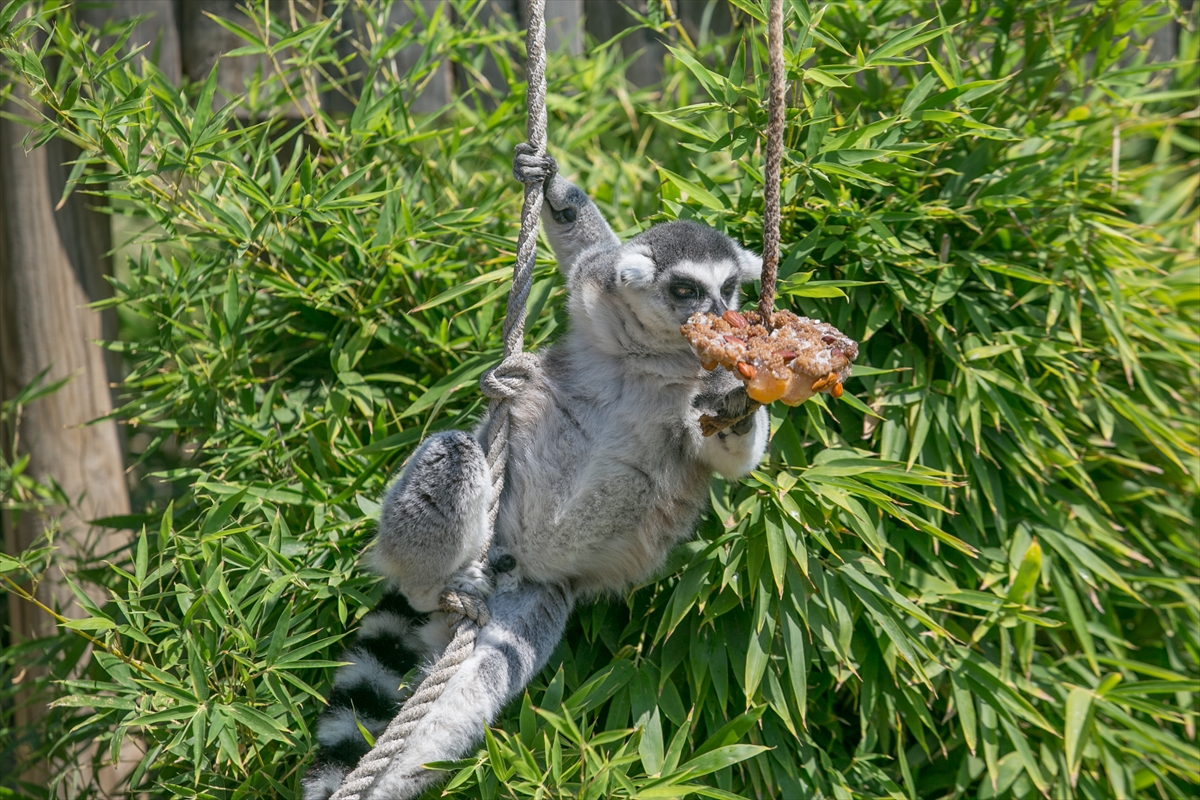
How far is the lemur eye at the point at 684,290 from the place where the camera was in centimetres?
248

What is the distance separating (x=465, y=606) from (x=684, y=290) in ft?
3.21

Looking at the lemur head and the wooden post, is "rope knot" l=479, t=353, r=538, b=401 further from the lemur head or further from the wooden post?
the wooden post

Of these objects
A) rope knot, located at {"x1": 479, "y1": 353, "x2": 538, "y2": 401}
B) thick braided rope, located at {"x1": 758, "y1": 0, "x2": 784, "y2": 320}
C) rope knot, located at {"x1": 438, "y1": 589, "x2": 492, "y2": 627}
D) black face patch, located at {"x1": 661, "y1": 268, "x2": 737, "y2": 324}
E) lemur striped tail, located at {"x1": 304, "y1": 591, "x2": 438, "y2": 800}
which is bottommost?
lemur striped tail, located at {"x1": 304, "y1": 591, "x2": 438, "y2": 800}

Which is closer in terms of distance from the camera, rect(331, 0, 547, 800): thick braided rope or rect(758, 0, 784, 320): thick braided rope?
rect(758, 0, 784, 320): thick braided rope

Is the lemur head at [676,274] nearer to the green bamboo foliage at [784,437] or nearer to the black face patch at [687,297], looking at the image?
the black face patch at [687,297]

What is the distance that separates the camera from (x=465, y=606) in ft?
7.84

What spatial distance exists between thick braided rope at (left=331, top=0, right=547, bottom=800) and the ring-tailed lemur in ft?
0.19

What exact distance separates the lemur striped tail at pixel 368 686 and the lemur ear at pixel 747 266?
125cm

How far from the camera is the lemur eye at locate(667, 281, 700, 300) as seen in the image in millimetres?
2479

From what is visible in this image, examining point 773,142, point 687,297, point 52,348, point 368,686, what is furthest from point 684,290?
point 52,348

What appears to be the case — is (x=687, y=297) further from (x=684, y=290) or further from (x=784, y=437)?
(x=784, y=437)

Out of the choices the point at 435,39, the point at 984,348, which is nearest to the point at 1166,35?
the point at 984,348

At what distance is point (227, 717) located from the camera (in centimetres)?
228

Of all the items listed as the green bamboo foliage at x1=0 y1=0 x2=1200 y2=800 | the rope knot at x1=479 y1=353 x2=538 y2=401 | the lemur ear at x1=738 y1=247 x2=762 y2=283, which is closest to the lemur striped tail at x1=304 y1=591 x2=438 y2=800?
the green bamboo foliage at x1=0 y1=0 x2=1200 y2=800
